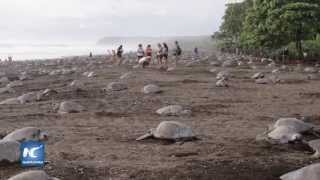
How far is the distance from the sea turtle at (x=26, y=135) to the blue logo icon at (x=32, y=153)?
6.14 feet

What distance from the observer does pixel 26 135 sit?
9.70 meters

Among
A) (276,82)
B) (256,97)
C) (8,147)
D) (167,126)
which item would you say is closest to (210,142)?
(167,126)

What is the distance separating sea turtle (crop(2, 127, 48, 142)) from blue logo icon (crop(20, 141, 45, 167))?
1.87 meters

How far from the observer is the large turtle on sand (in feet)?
30.9

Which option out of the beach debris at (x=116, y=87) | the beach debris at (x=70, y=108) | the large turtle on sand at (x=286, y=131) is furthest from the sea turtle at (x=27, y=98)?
the large turtle on sand at (x=286, y=131)

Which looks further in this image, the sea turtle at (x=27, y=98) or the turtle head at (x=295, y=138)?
the sea turtle at (x=27, y=98)

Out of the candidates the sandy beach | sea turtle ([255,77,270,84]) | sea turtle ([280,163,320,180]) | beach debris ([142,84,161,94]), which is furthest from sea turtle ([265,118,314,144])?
sea turtle ([255,77,270,84])

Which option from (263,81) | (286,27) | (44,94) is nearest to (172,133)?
(44,94)

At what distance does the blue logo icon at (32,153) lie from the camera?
715 cm

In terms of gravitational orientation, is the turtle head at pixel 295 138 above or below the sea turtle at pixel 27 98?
above

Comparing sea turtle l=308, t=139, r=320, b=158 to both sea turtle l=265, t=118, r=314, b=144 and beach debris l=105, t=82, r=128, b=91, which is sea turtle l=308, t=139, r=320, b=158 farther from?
beach debris l=105, t=82, r=128, b=91

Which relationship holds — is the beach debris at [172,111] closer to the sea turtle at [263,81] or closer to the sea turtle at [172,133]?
the sea turtle at [172,133]

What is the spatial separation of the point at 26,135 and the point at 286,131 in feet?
12.5

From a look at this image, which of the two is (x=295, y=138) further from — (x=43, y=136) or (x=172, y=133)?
(x=43, y=136)
